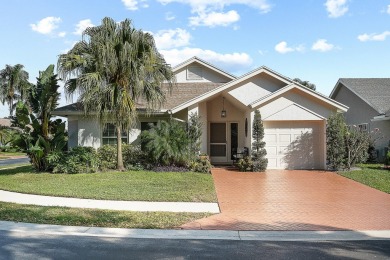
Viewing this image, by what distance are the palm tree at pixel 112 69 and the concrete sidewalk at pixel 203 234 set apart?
8197 mm

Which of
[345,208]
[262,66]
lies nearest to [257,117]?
[262,66]

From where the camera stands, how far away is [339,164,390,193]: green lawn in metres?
13.1

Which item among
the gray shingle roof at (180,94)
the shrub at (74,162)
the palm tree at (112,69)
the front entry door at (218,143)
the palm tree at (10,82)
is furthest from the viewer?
the palm tree at (10,82)

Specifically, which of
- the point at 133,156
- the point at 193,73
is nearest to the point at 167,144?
the point at 133,156

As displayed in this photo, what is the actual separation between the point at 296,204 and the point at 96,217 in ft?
18.0

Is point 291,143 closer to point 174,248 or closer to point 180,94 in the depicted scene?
point 180,94

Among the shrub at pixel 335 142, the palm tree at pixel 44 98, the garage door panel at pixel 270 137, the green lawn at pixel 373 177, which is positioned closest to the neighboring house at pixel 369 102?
the shrub at pixel 335 142

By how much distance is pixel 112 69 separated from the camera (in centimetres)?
1516

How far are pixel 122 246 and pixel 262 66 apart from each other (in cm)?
1372

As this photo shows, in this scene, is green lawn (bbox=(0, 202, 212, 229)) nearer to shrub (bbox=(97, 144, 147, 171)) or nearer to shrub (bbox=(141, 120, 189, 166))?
shrub (bbox=(141, 120, 189, 166))

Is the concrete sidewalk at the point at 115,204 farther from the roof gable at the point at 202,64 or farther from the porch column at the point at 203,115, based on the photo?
the roof gable at the point at 202,64

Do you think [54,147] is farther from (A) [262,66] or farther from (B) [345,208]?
(B) [345,208]

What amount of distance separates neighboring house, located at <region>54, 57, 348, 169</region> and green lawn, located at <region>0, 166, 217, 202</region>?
3.40 metres

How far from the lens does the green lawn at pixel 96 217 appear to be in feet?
26.2
